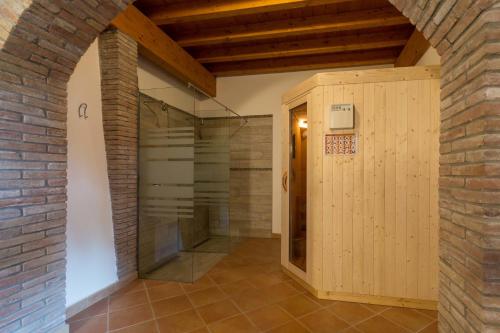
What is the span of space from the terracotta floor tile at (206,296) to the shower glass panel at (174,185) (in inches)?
13.6

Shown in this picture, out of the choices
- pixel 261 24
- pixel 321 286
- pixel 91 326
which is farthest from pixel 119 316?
pixel 261 24

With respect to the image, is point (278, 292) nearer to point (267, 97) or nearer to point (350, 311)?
point (350, 311)

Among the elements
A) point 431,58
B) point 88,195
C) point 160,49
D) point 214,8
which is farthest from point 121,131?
point 431,58

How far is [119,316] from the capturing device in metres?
2.46

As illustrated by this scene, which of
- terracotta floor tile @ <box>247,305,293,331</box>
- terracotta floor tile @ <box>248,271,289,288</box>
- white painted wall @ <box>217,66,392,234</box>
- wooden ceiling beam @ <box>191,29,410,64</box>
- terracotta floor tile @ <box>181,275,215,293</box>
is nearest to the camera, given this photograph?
terracotta floor tile @ <box>247,305,293,331</box>

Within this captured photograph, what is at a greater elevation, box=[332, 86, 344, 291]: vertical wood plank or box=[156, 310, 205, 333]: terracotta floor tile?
box=[332, 86, 344, 291]: vertical wood plank

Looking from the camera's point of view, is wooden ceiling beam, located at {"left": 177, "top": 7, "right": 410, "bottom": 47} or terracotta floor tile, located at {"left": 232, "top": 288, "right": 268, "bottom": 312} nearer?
terracotta floor tile, located at {"left": 232, "top": 288, "right": 268, "bottom": 312}

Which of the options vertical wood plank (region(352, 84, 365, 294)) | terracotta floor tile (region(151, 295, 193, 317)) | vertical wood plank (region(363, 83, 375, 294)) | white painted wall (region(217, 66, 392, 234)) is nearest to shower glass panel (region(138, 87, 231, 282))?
terracotta floor tile (region(151, 295, 193, 317))

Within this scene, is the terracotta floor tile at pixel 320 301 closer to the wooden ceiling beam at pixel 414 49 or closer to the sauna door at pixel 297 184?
the sauna door at pixel 297 184

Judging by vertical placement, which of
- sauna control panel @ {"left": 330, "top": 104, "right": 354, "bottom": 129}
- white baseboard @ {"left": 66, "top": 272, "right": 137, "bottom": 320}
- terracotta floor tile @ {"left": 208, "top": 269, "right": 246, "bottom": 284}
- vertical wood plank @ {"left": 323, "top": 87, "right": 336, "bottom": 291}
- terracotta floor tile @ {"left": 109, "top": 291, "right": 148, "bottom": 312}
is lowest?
terracotta floor tile @ {"left": 208, "top": 269, "right": 246, "bottom": 284}

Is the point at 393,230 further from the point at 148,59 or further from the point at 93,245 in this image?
the point at 148,59

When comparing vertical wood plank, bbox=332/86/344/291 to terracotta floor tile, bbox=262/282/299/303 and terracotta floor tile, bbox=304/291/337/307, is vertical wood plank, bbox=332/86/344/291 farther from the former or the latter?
terracotta floor tile, bbox=262/282/299/303

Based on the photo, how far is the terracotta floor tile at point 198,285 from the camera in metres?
3.02

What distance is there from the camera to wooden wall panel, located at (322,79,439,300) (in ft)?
8.50
